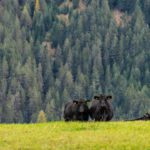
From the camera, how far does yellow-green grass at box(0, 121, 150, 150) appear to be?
2383 centimetres

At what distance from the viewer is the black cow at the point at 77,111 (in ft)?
125

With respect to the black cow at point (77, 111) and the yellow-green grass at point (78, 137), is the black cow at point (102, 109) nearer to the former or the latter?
the black cow at point (77, 111)

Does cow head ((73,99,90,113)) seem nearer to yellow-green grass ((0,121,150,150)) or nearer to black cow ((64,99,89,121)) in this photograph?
black cow ((64,99,89,121))

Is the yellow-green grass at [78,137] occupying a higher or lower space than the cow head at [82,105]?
lower

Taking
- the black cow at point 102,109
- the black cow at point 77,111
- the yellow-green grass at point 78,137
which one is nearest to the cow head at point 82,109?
the black cow at point 77,111

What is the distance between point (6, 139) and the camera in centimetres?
2577

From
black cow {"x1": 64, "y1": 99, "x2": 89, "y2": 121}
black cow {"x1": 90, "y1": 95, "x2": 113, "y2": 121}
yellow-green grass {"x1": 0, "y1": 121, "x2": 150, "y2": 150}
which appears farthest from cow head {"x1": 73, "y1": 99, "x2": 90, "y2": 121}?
yellow-green grass {"x1": 0, "y1": 121, "x2": 150, "y2": 150}

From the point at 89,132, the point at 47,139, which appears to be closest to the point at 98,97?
the point at 89,132

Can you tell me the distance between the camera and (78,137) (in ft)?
85.4

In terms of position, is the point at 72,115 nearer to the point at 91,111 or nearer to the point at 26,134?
the point at 91,111

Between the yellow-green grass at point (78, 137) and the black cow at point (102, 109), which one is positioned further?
the black cow at point (102, 109)

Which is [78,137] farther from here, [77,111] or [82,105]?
[77,111]

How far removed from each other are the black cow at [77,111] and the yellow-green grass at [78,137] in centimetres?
699

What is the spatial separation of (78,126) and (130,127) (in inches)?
98.8
